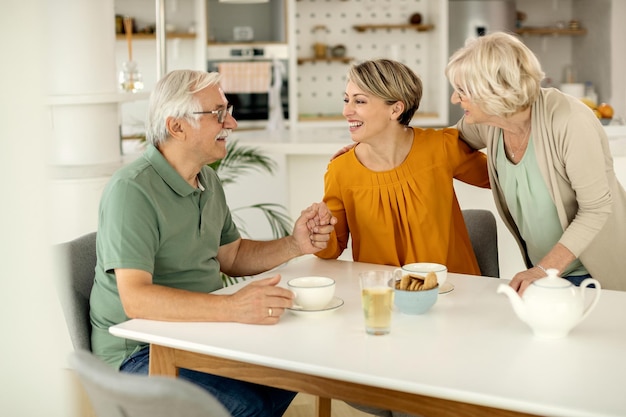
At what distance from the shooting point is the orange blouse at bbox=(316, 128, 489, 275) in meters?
2.48

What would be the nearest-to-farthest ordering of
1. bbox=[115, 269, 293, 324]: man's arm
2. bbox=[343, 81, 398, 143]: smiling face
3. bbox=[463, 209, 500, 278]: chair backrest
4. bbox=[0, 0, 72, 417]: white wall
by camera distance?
bbox=[0, 0, 72, 417]: white wall
bbox=[115, 269, 293, 324]: man's arm
bbox=[343, 81, 398, 143]: smiling face
bbox=[463, 209, 500, 278]: chair backrest

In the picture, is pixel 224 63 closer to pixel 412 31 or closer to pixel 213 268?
pixel 412 31

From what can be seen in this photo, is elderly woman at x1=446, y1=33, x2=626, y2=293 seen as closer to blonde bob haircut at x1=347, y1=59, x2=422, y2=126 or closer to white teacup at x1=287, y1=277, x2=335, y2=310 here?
blonde bob haircut at x1=347, y1=59, x2=422, y2=126

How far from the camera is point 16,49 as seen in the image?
0.91m

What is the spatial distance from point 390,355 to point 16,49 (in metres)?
0.93

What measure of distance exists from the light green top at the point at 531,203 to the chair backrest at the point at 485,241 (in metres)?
0.28

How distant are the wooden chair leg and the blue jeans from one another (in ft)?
1.46

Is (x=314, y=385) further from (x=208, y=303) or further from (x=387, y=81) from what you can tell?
(x=387, y=81)

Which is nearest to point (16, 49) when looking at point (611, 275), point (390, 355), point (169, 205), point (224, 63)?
point (390, 355)

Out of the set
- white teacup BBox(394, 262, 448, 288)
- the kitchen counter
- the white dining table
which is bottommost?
the white dining table

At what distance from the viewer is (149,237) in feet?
6.58

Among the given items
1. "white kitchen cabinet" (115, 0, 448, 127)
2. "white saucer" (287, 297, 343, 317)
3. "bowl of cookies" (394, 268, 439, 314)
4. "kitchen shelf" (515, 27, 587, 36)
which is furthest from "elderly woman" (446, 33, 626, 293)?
"kitchen shelf" (515, 27, 587, 36)

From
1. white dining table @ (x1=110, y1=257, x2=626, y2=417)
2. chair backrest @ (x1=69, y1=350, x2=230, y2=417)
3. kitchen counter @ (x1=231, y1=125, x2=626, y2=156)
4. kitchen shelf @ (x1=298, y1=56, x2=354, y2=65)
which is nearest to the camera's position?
chair backrest @ (x1=69, y1=350, x2=230, y2=417)

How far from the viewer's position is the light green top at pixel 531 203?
2.30 meters
